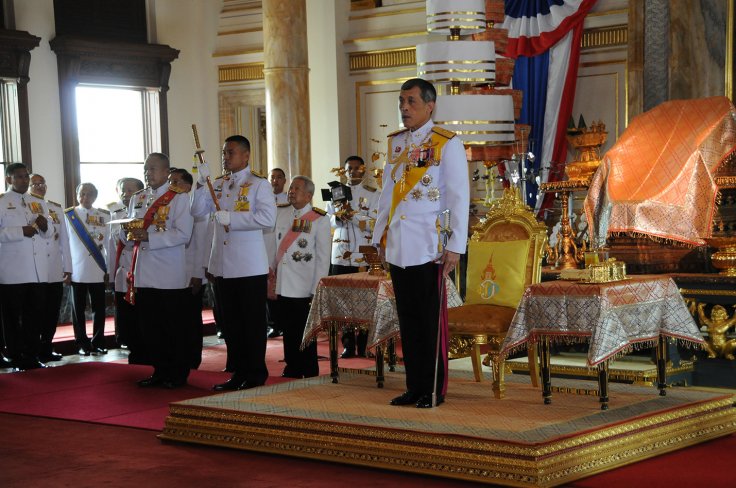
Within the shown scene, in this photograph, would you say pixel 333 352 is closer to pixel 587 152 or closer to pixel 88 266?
pixel 587 152

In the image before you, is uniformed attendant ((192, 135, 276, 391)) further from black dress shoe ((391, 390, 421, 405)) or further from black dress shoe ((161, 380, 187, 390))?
black dress shoe ((391, 390, 421, 405))

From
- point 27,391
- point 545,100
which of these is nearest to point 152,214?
point 27,391

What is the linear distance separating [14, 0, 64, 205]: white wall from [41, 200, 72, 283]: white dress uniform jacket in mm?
3214

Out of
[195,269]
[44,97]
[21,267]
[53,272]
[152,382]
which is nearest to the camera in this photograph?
[152,382]

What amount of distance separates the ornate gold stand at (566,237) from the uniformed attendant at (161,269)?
104 inches

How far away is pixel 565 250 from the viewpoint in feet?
26.8

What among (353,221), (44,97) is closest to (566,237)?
(353,221)

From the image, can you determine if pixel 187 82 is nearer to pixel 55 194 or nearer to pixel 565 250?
pixel 55 194

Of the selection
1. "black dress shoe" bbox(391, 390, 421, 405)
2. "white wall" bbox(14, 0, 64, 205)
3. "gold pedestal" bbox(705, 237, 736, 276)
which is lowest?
"black dress shoe" bbox(391, 390, 421, 405)

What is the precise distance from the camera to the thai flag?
11.5m

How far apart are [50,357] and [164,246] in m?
2.70

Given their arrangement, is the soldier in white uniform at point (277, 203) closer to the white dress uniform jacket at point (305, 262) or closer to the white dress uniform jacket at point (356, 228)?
the white dress uniform jacket at point (356, 228)

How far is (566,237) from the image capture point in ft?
27.0

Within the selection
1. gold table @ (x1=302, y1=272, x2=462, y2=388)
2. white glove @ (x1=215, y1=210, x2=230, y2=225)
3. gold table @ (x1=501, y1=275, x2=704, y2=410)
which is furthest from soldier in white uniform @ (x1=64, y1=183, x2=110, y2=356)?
gold table @ (x1=501, y1=275, x2=704, y2=410)
